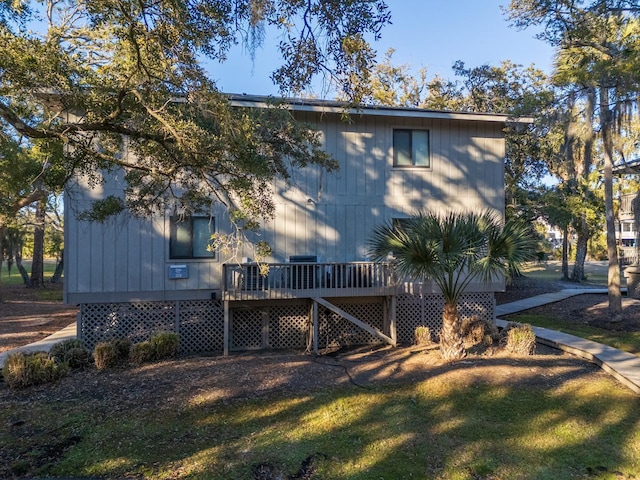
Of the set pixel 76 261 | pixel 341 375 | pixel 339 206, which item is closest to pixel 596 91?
pixel 339 206

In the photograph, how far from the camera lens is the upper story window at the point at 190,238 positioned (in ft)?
33.9

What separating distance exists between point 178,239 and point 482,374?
24.4 ft

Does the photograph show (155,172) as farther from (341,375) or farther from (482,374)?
(482,374)

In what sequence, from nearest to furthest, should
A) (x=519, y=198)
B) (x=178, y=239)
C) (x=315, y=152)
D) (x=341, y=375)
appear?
(x=315, y=152) < (x=341, y=375) < (x=178, y=239) < (x=519, y=198)

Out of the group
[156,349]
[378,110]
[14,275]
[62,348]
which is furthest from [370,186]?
[14,275]

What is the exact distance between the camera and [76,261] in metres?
9.70

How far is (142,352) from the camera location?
814cm

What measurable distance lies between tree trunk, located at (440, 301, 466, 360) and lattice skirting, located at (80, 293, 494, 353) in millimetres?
3433

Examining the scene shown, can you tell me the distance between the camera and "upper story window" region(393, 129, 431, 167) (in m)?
11.8

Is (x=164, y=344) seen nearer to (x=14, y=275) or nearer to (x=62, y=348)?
(x=62, y=348)

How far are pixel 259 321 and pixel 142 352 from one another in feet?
11.4

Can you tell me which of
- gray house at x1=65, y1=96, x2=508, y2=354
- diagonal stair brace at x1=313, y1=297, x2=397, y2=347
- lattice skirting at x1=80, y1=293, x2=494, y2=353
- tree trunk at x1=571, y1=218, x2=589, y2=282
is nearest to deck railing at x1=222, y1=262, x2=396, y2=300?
gray house at x1=65, y1=96, x2=508, y2=354

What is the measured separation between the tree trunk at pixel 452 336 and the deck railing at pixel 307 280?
2.57 m

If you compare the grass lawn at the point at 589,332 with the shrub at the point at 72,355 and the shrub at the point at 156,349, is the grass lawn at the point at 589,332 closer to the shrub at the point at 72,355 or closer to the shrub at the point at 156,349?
the shrub at the point at 156,349
